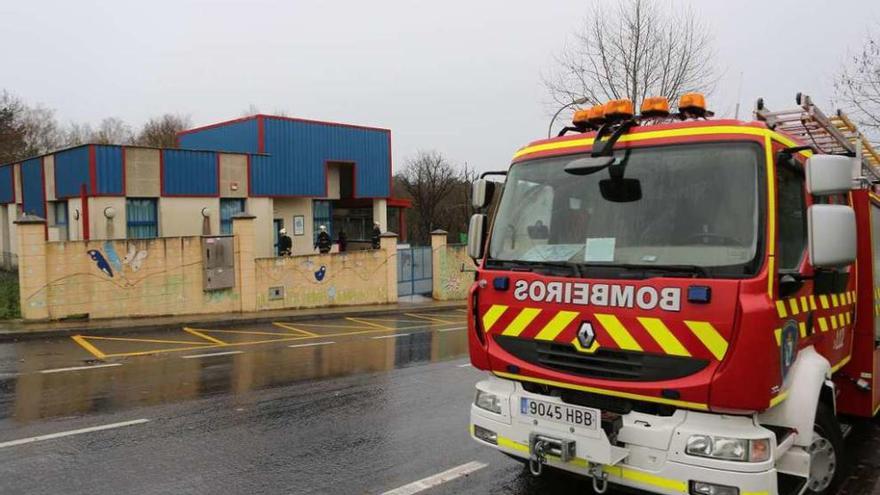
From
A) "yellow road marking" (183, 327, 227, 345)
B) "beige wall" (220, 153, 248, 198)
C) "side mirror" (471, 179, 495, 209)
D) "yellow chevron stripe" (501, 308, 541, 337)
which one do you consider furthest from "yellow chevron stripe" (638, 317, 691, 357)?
"beige wall" (220, 153, 248, 198)

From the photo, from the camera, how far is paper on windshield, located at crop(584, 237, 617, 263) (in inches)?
161

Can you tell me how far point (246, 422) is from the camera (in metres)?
6.56

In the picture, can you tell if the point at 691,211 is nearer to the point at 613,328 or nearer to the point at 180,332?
the point at 613,328

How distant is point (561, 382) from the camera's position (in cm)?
407

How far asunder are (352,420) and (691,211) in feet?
13.8

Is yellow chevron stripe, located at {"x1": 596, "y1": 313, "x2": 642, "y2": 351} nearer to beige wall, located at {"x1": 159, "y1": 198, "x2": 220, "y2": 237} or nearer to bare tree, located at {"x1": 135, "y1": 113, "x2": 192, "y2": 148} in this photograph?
beige wall, located at {"x1": 159, "y1": 198, "x2": 220, "y2": 237}

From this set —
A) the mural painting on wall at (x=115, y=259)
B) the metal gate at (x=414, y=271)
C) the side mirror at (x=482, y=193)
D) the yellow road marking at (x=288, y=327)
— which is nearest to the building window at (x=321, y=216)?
the metal gate at (x=414, y=271)

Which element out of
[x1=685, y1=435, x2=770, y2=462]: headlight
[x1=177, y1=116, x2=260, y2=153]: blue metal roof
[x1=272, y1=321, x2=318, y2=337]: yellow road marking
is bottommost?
[x1=272, y1=321, x2=318, y2=337]: yellow road marking

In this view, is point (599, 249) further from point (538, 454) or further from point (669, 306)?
point (538, 454)

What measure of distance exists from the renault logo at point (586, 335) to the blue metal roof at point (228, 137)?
25035 mm

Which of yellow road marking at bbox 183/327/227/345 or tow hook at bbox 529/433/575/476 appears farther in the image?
yellow road marking at bbox 183/327/227/345

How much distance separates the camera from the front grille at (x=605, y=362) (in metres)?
3.66

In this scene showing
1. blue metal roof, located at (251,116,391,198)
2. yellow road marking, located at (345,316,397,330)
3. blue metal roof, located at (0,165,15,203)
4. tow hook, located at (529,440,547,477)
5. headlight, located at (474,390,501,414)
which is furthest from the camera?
blue metal roof, located at (0,165,15,203)

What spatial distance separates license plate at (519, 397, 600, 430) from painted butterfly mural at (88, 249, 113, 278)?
43.7ft
